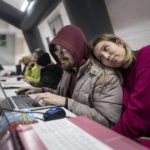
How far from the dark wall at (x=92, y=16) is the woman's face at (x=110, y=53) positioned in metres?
1.05

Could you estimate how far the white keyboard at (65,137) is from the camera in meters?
0.71

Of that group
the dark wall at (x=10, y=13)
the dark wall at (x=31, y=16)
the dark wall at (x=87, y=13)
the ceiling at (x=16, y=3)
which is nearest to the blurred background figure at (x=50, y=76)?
the dark wall at (x=87, y=13)

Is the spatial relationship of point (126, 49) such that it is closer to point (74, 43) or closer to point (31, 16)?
Answer: point (74, 43)

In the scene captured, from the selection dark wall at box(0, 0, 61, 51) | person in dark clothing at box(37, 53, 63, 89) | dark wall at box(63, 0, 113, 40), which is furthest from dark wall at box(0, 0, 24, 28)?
dark wall at box(63, 0, 113, 40)

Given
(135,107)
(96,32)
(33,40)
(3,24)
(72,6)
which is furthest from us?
(3,24)

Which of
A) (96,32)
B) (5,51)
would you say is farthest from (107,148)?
(5,51)

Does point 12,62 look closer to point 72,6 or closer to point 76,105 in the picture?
point 72,6

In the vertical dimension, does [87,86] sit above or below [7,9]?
below

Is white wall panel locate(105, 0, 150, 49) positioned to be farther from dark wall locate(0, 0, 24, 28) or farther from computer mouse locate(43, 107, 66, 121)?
dark wall locate(0, 0, 24, 28)

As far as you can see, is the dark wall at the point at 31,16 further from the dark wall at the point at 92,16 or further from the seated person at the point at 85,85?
the seated person at the point at 85,85

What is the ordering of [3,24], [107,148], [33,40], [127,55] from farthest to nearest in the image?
[3,24], [33,40], [127,55], [107,148]

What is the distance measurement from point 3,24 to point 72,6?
4861 millimetres

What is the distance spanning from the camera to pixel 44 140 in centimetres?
77

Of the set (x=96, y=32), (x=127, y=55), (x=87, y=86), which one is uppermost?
(x=96, y=32)
